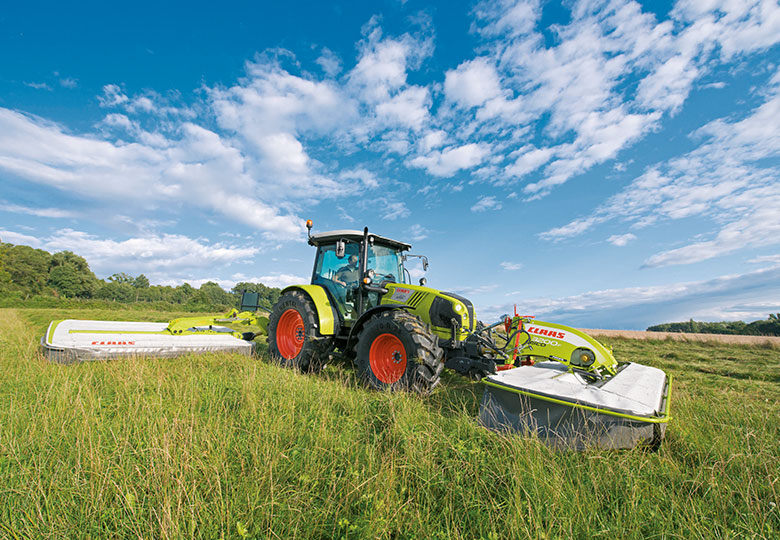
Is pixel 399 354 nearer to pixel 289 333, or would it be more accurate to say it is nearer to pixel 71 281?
pixel 289 333

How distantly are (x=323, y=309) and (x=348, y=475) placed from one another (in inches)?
157

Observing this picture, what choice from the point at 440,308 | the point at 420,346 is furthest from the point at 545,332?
the point at 420,346

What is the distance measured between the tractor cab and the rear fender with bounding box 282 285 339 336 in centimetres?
16

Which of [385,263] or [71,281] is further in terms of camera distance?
[71,281]

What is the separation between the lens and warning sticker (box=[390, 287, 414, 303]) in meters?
5.63

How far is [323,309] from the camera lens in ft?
20.2

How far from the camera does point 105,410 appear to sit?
3.52 metres

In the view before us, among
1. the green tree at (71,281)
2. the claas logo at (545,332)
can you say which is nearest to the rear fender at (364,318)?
the claas logo at (545,332)

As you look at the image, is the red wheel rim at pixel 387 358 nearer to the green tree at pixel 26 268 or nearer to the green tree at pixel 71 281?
the green tree at pixel 26 268

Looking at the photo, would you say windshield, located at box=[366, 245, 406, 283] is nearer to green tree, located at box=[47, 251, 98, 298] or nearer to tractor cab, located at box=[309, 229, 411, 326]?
tractor cab, located at box=[309, 229, 411, 326]

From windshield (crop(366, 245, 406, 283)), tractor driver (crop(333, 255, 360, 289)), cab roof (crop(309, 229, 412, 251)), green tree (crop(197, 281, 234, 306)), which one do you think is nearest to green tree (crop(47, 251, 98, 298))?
green tree (crop(197, 281, 234, 306))

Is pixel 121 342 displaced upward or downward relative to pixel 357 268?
downward

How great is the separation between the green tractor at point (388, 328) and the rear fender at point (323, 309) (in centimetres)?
2

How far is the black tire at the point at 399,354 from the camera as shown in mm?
4355
